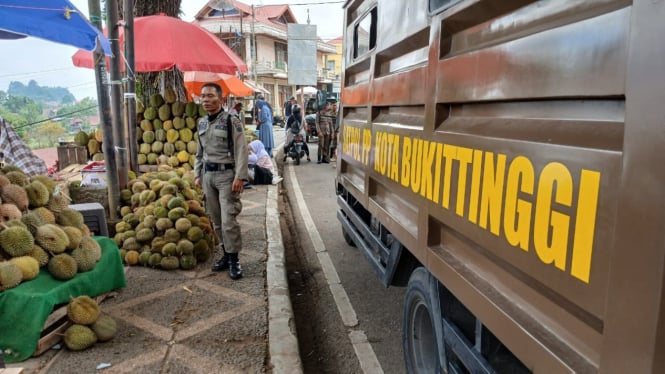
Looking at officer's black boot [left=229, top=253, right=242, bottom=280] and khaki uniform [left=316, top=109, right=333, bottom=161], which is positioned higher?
khaki uniform [left=316, top=109, right=333, bottom=161]

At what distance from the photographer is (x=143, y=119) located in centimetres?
829

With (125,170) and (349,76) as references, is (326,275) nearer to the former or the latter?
(349,76)

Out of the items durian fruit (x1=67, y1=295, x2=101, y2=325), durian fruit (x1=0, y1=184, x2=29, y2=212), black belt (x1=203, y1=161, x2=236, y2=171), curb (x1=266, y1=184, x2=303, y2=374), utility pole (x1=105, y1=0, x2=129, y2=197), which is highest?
utility pole (x1=105, y1=0, x2=129, y2=197)

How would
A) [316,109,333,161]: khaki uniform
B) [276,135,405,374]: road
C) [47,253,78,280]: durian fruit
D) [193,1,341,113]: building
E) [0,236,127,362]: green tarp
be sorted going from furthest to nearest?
1. [193,1,341,113]: building
2. [316,109,333,161]: khaki uniform
3. [276,135,405,374]: road
4. [47,253,78,280]: durian fruit
5. [0,236,127,362]: green tarp

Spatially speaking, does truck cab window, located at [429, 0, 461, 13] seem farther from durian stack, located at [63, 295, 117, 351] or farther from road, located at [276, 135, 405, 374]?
durian stack, located at [63, 295, 117, 351]

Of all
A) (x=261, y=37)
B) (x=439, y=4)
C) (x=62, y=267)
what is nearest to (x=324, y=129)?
(x=62, y=267)

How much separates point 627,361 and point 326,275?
4.10 metres

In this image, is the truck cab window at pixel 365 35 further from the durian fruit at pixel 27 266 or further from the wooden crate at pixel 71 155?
the wooden crate at pixel 71 155

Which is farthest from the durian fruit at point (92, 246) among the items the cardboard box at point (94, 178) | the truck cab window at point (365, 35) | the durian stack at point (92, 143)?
the durian stack at point (92, 143)

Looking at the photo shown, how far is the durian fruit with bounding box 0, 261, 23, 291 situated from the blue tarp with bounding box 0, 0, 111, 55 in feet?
6.12

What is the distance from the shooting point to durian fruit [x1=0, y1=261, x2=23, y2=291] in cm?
296

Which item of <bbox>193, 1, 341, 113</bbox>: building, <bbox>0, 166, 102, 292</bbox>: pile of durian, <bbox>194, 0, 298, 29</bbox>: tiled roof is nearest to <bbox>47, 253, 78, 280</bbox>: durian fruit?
<bbox>0, 166, 102, 292</bbox>: pile of durian

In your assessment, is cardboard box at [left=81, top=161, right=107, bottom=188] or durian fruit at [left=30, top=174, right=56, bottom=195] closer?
durian fruit at [left=30, top=174, right=56, bottom=195]

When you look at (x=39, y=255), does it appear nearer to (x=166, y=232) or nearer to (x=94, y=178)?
(x=166, y=232)
